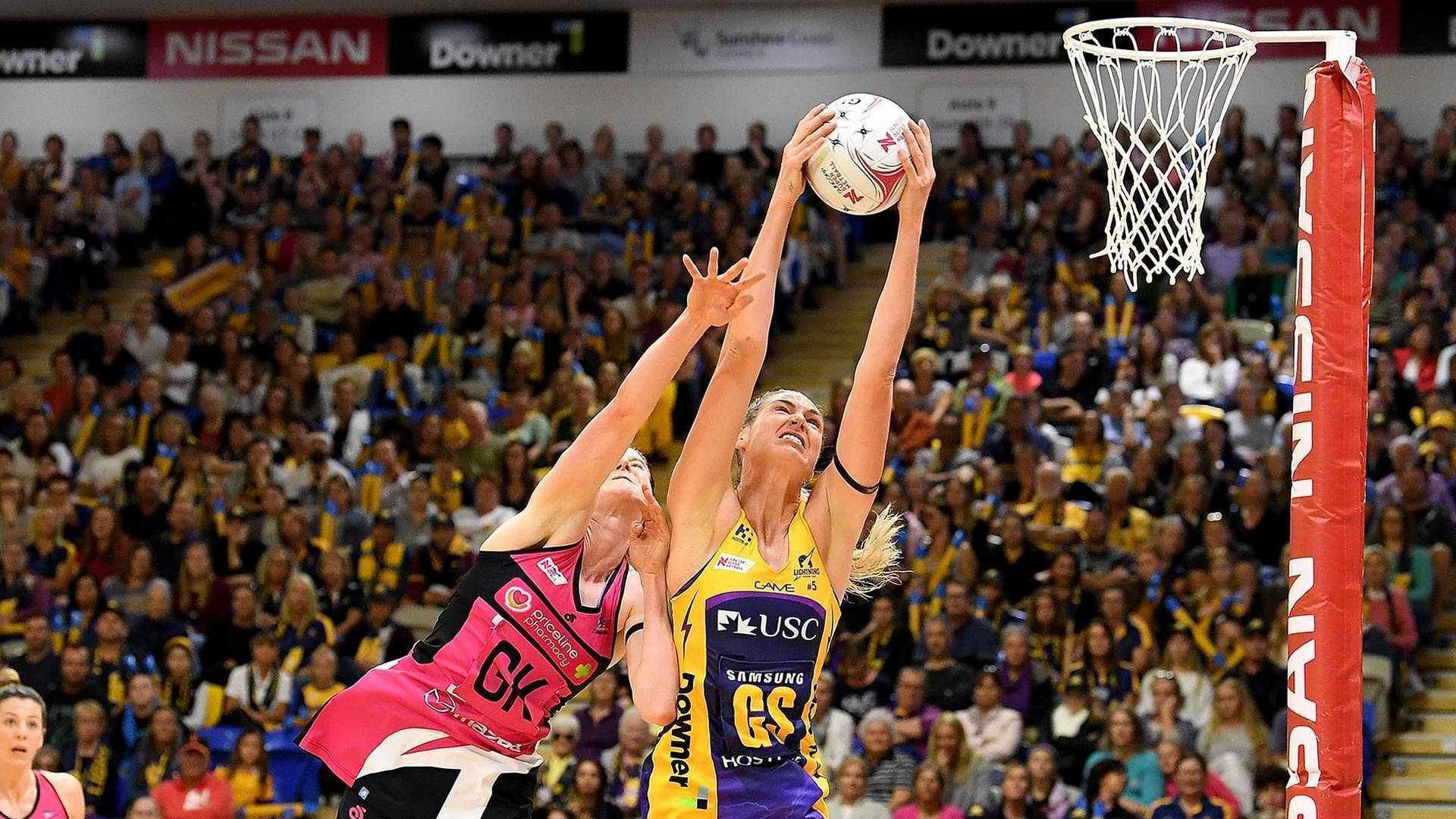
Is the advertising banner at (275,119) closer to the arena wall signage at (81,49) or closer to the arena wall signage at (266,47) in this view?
the arena wall signage at (266,47)

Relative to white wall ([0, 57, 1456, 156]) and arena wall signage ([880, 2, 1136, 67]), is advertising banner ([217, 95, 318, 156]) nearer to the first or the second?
white wall ([0, 57, 1456, 156])

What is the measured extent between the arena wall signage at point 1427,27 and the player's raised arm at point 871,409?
52.9 feet

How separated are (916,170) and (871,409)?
2.59 feet

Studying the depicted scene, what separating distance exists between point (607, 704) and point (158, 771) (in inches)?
122

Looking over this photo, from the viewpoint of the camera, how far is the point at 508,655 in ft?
17.2

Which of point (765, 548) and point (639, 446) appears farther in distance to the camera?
point (639, 446)

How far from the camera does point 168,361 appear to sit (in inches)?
658

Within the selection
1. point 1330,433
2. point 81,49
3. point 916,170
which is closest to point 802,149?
point 916,170

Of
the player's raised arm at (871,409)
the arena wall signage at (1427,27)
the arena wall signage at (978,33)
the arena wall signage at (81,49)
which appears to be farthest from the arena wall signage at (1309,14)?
the player's raised arm at (871,409)

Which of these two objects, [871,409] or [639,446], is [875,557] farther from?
[639,446]

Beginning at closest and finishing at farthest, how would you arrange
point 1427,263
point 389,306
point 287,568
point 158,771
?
point 158,771 → point 287,568 → point 1427,263 → point 389,306

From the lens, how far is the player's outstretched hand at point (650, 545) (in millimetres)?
5234

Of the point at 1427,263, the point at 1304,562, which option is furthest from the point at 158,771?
the point at 1427,263

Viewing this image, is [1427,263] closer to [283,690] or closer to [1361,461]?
[283,690]
